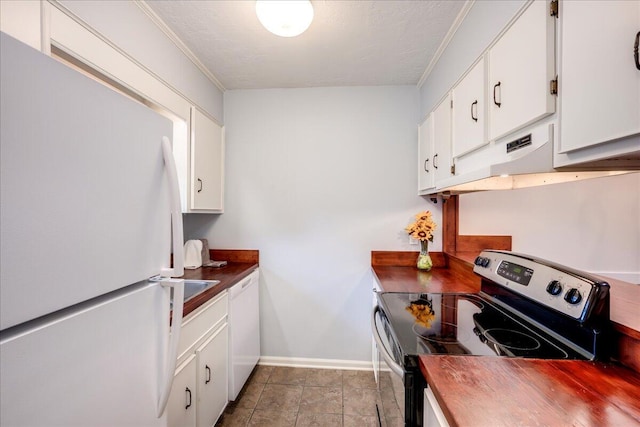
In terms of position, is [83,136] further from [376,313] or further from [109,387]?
[376,313]

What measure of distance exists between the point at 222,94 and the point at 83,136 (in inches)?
83.4

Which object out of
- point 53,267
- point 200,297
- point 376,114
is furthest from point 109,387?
point 376,114

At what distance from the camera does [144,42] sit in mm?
1417

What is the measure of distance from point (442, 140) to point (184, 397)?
6.82 feet

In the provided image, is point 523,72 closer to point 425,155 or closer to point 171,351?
point 425,155

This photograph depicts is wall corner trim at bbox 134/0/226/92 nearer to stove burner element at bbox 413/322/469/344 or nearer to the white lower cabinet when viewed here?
the white lower cabinet

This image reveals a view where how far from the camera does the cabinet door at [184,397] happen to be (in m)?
1.20

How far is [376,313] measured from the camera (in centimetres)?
139

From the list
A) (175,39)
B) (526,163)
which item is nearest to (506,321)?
(526,163)

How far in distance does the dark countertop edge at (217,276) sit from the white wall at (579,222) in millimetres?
1942

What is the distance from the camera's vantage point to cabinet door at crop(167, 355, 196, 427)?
120 cm

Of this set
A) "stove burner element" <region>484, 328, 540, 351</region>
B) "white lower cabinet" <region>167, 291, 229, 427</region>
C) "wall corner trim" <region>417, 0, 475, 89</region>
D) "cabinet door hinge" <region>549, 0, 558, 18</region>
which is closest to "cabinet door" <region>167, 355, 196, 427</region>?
"white lower cabinet" <region>167, 291, 229, 427</region>

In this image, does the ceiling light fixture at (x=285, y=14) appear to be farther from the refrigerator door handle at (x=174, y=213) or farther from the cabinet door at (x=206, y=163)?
the refrigerator door handle at (x=174, y=213)

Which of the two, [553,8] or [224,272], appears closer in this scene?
[553,8]
